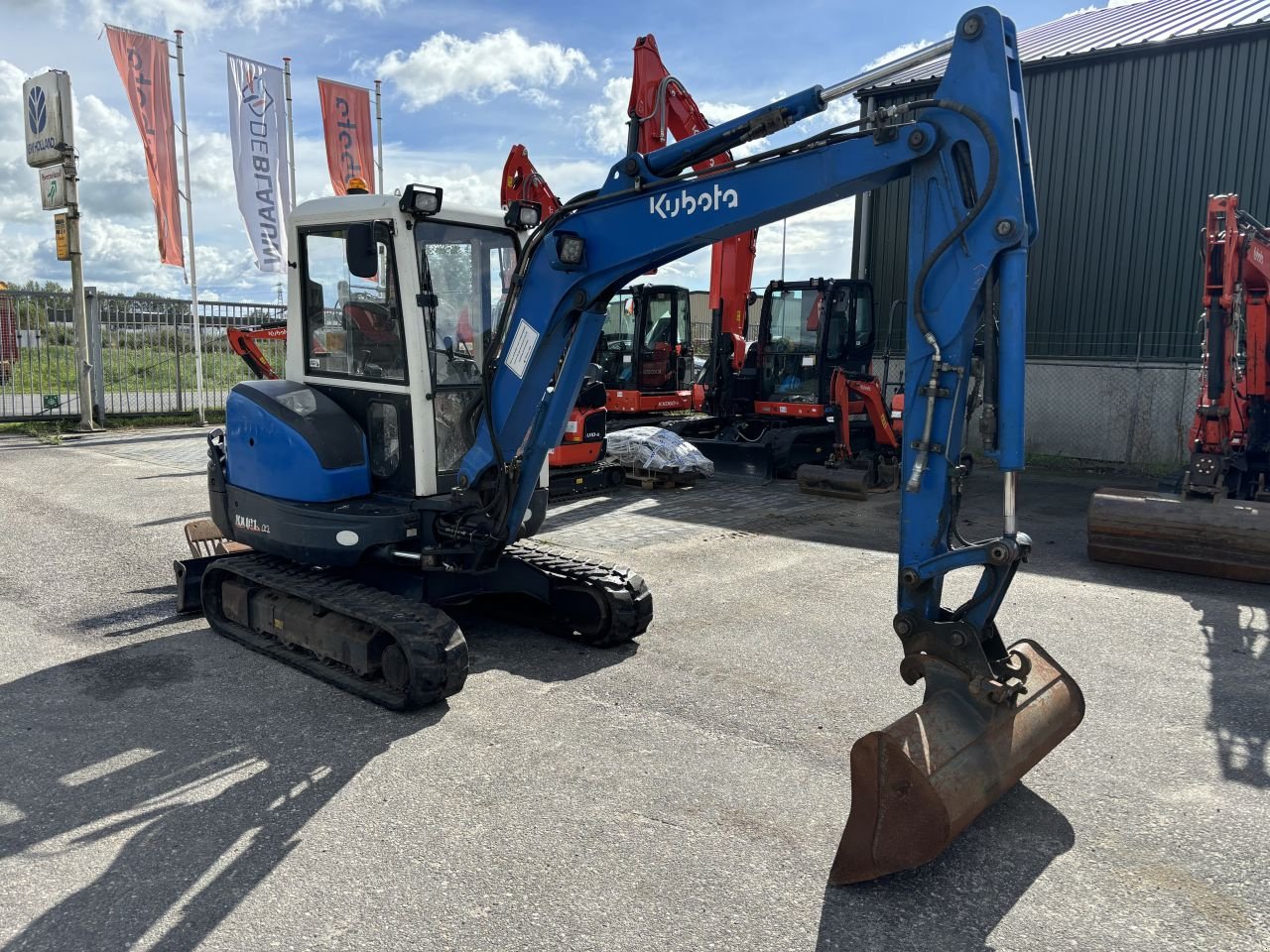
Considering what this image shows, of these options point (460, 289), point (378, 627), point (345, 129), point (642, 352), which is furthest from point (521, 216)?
point (345, 129)

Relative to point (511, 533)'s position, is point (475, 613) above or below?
below

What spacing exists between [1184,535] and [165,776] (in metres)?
7.87

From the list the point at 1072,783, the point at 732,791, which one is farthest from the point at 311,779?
the point at 1072,783

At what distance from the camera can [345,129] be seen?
19172 millimetres

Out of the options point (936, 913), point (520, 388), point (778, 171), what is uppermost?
point (778, 171)

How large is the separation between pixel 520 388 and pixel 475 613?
6.67 feet

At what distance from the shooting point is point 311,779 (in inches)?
164

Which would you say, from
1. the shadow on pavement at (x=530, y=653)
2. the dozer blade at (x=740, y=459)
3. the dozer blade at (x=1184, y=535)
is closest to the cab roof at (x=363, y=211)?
the shadow on pavement at (x=530, y=653)

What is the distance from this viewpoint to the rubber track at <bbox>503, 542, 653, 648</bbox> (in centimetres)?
582

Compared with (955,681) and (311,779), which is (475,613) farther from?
(955,681)

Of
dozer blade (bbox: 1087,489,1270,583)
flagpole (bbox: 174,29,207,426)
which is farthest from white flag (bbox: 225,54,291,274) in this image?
dozer blade (bbox: 1087,489,1270,583)

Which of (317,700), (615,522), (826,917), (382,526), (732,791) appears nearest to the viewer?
(826,917)

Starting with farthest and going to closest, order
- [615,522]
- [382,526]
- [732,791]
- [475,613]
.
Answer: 1. [615,522]
2. [475,613]
3. [382,526]
4. [732,791]

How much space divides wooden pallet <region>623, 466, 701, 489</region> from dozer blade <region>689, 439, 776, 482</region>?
1.11 meters
